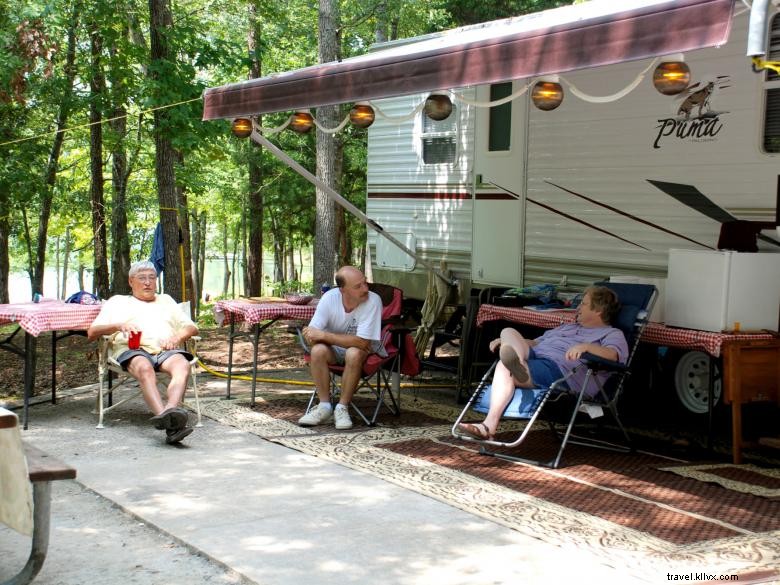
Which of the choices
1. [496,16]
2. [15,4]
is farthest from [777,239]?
[496,16]

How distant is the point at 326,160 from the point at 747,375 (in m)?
7.08

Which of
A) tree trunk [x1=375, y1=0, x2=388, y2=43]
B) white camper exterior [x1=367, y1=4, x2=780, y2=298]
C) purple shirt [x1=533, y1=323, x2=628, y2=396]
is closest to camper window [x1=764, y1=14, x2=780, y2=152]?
white camper exterior [x1=367, y1=4, x2=780, y2=298]

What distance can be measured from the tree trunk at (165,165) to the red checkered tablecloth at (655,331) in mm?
3898

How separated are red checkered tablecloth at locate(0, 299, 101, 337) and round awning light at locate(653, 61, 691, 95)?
3.42m

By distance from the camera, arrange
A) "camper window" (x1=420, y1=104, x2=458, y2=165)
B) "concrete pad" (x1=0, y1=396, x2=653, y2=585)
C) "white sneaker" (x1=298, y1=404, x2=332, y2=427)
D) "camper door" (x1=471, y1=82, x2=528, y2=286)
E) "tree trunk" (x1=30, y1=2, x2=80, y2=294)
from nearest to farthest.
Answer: "concrete pad" (x1=0, y1=396, x2=653, y2=585), "white sneaker" (x1=298, y1=404, x2=332, y2=427), "camper door" (x1=471, y1=82, x2=528, y2=286), "camper window" (x1=420, y1=104, x2=458, y2=165), "tree trunk" (x1=30, y1=2, x2=80, y2=294)

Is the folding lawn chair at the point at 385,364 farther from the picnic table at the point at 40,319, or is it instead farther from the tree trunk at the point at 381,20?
the tree trunk at the point at 381,20

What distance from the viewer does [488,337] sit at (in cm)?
680

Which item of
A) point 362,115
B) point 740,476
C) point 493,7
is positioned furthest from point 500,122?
point 493,7

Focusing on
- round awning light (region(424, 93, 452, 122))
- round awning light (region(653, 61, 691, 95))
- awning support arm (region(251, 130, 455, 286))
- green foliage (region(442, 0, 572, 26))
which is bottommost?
awning support arm (region(251, 130, 455, 286))

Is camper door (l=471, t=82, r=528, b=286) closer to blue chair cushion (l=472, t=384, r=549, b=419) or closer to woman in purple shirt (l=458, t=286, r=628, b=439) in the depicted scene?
woman in purple shirt (l=458, t=286, r=628, b=439)

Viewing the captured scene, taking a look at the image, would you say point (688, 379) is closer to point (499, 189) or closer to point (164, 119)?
point (499, 189)

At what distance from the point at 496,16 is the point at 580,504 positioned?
14133 millimetres

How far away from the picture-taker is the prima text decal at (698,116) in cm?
591

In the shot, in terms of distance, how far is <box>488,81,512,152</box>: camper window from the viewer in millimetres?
7527
